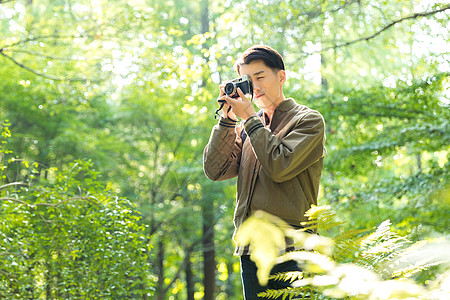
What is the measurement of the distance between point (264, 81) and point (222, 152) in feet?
1.02

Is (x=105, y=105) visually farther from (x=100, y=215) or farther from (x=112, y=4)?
(x=100, y=215)

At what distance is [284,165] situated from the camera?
5.30 feet

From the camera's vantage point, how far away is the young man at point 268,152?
5.41 feet

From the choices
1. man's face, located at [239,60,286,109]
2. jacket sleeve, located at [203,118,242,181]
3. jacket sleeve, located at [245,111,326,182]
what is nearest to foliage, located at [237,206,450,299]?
jacket sleeve, located at [245,111,326,182]

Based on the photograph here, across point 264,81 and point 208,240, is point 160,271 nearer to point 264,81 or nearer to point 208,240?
point 208,240

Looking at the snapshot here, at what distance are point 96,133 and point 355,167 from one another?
4.60 m

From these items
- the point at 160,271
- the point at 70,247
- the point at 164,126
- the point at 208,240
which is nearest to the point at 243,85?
the point at 70,247

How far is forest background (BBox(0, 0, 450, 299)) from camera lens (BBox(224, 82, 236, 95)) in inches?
53.3

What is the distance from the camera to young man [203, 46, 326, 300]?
1649 millimetres

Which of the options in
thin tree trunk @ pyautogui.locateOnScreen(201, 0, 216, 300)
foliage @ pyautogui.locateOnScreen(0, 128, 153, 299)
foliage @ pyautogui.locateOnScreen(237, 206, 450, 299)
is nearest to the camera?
foliage @ pyautogui.locateOnScreen(237, 206, 450, 299)

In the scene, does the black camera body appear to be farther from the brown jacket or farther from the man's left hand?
the brown jacket

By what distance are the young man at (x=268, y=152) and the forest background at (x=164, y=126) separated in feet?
3.91

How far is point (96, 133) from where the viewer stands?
848 cm

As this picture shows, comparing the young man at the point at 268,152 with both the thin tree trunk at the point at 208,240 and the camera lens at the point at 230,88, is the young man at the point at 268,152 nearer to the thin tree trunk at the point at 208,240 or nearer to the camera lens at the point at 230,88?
the camera lens at the point at 230,88
